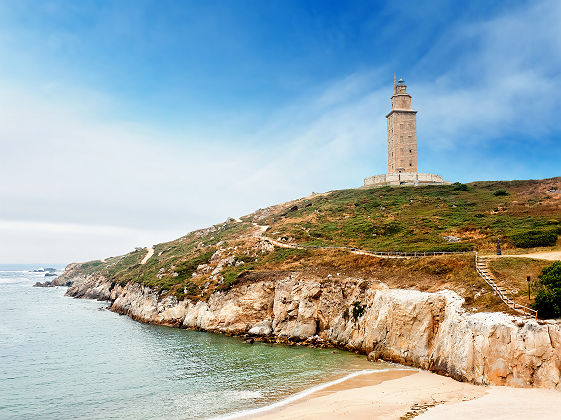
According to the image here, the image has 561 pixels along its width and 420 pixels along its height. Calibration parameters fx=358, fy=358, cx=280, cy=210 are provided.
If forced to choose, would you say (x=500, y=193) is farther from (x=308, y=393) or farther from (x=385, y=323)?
(x=308, y=393)

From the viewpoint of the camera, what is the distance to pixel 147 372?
27.2m

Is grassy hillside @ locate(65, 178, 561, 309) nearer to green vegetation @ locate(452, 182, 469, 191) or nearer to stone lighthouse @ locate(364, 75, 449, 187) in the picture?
green vegetation @ locate(452, 182, 469, 191)

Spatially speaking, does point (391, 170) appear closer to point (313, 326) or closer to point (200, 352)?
point (313, 326)

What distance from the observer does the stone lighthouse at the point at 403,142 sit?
83625mm

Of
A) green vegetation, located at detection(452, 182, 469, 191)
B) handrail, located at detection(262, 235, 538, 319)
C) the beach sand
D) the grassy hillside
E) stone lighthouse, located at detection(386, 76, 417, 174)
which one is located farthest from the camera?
stone lighthouse, located at detection(386, 76, 417, 174)

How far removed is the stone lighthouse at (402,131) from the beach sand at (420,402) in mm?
68915

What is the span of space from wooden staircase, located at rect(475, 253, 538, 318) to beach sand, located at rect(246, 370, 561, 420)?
5.31m

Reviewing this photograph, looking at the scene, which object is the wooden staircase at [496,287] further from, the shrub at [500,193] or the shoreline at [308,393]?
the shrub at [500,193]

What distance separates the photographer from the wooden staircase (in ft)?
71.3

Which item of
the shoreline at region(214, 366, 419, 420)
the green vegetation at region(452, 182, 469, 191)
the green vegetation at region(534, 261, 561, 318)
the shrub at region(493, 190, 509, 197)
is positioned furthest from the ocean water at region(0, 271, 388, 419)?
the green vegetation at region(452, 182, 469, 191)

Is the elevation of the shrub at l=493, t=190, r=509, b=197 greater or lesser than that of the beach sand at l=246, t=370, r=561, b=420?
greater

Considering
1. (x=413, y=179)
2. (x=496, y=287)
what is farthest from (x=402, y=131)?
(x=496, y=287)

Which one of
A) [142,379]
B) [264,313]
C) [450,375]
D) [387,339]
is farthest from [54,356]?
[450,375]

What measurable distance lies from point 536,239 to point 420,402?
26.5 meters
